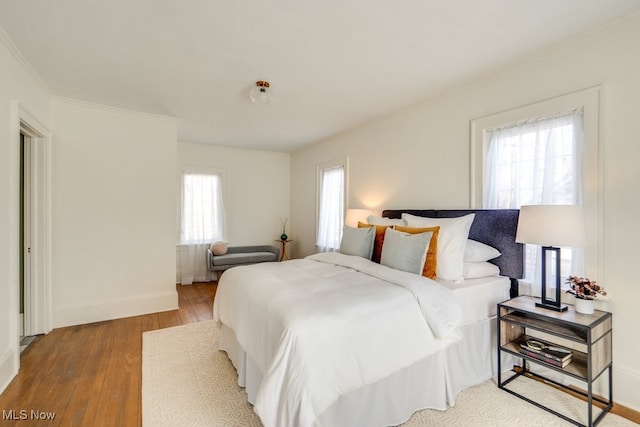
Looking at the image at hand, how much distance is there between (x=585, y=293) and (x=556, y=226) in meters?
0.48

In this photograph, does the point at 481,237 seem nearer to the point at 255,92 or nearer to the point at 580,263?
the point at 580,263

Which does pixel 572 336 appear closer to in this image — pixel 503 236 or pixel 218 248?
pixel 503 236

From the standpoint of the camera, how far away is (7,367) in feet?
6.97

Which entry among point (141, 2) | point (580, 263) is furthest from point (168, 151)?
point (580, 263)

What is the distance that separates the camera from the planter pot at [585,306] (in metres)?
1.87

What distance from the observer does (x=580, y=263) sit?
6.98 feet

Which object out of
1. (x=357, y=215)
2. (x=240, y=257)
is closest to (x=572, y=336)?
(x=357, y=215)

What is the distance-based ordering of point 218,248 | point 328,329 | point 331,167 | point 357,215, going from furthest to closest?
point 218,248, point 331,167, point 357,215, point 328,329

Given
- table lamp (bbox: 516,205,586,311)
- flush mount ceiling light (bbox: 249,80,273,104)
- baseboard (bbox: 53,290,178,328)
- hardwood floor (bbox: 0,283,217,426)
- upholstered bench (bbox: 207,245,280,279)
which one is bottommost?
hardwood floor (bbox: 0,283,217,426)

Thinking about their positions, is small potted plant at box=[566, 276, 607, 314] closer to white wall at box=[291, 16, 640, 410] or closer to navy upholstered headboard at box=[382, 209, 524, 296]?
white wall at box=[291, 16, 640, 410]

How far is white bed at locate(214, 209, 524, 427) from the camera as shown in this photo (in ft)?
4.39

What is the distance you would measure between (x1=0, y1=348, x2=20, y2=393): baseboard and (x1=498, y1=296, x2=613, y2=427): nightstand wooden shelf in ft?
11.7

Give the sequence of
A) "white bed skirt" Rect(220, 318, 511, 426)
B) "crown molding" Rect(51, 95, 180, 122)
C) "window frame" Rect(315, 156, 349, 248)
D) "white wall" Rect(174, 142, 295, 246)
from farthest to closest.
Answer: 1. "white wall" Rect(174, 142, 295, 246)
2. "window frame" Rect(315, 156, 349, 248)
3. "crown molding" Rect(51, 95, 180, 122)
4. "white bed skirt" Rect(220, 318, 511, 426)

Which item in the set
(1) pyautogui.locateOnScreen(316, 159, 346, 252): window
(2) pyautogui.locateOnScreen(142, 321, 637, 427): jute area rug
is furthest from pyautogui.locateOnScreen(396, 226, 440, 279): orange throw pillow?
(1) pyautogui.locateOnScreen(316, 159, 346, 252): window
